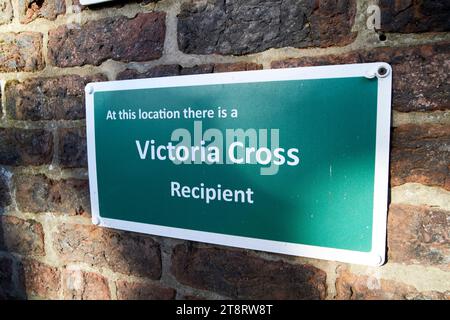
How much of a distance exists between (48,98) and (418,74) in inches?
35.2

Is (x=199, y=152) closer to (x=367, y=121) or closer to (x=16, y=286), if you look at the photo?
(x=367, y=121)

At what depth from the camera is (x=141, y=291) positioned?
0.91 meters

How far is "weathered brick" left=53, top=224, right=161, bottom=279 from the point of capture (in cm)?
88

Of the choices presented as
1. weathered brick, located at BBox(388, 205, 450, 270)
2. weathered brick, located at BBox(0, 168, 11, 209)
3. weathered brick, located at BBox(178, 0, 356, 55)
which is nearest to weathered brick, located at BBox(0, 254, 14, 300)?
weathered brick, located at BBox(0, 168, 11, 209)

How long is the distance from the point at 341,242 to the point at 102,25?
2.48ft

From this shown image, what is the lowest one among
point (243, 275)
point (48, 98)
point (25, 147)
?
point (243, 275)

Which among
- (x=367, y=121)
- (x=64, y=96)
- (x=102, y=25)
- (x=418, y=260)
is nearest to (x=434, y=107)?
(x=367, y=121)

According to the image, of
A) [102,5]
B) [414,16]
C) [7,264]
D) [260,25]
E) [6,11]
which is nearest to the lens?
[414,16]

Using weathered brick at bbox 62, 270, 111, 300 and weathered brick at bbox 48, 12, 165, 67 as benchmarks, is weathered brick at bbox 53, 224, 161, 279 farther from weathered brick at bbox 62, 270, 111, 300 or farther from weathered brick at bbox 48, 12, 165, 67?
weathered brick at bbox 48, 12, 165, 67

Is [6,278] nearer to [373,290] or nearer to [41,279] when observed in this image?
[41,279]

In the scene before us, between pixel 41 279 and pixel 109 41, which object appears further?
pixel 41 279

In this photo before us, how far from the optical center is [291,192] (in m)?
0.70

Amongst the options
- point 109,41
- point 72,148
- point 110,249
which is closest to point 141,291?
point 110,249

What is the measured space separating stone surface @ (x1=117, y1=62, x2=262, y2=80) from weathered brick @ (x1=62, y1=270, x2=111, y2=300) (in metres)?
0.56
